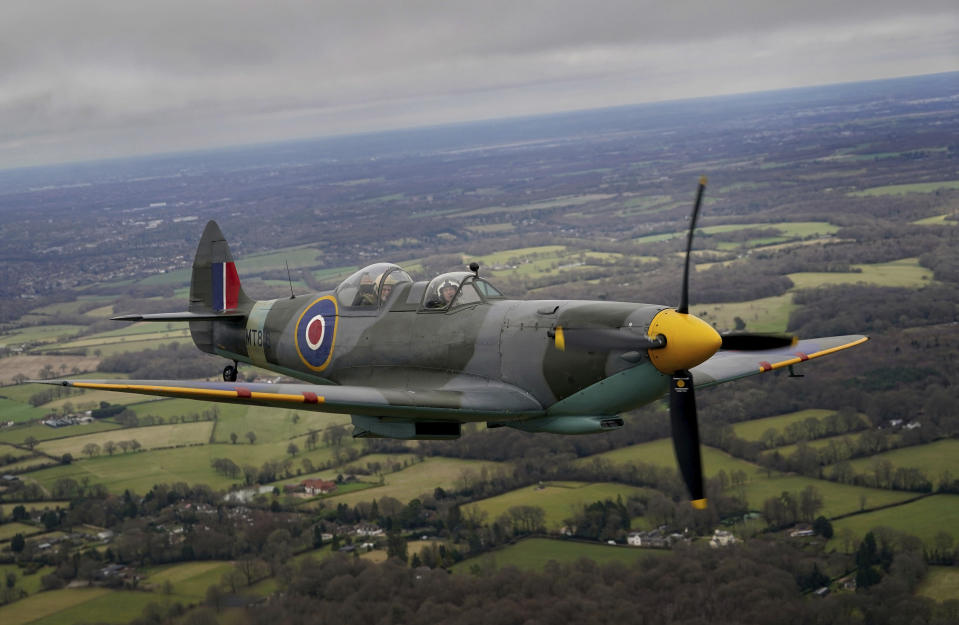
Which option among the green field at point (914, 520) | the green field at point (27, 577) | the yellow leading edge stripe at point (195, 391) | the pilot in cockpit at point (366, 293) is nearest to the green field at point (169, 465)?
the green field at point (27, 577)

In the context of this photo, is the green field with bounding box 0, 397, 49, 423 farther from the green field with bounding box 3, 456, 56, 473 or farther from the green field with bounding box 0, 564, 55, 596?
the green field with bounding box 0, 564, 55, 596

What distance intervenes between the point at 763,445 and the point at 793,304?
43.5 meters

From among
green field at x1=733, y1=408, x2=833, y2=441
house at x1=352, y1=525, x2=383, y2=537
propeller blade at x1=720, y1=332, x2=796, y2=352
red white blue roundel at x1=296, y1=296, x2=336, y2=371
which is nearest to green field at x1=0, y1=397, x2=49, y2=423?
house at x1=352, y1=525, x2=383, y2=537

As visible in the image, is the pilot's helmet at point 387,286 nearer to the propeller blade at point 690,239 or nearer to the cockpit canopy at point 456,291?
the cockpit canopy at point 456,291

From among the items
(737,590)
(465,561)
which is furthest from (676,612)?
(465,561)

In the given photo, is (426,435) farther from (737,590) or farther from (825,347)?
(737,590)

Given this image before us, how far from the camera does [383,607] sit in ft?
184

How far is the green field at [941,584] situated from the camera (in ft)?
184

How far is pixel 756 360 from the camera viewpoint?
1920 cm

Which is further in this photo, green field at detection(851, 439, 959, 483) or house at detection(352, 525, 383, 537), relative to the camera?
green field at detection(851, 439, 959, 483)

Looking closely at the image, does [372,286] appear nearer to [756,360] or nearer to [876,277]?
[756,360]

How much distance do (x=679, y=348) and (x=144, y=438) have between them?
76.0m

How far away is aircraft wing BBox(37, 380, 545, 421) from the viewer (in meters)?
16.0

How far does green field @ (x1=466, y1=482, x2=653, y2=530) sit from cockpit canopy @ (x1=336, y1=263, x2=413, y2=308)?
4458 cm
